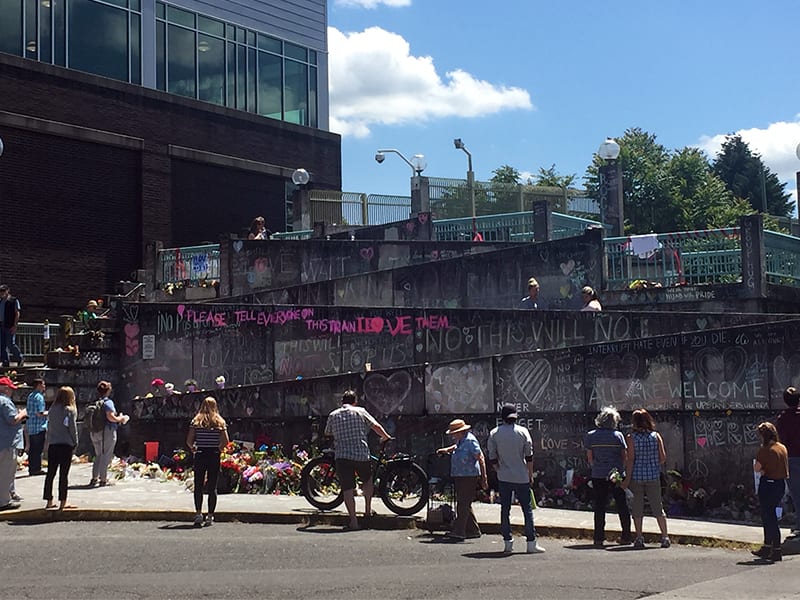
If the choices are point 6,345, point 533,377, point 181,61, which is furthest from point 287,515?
point 181,61

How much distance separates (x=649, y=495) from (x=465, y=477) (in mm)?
2254

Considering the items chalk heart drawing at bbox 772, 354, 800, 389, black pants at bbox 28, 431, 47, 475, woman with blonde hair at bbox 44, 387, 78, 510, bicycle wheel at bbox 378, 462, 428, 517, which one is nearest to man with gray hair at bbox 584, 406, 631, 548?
bicycle wheel at bbox 378, 462, 428, 517

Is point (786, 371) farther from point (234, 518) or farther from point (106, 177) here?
point (106, 177)

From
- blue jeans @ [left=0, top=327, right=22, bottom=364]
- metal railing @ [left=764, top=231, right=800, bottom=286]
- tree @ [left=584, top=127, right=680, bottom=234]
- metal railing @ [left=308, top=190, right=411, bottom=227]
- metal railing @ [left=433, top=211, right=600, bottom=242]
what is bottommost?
blue jeans @ [left=0, top=327, right=22, bottom=364]

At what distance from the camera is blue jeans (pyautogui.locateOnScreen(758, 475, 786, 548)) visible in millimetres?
12715

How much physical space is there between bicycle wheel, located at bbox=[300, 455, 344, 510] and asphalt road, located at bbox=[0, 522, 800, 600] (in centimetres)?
103

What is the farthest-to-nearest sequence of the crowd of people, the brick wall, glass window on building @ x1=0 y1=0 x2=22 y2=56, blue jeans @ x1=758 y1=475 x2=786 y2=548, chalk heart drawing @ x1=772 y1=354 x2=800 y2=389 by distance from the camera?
the brick wall
glass window on building @ x1=0 y1=0 x2=22 y2=56
chalk heart drawing @ x1=772 y1=354 x2=800 y2=389
the crowd of people
blue jeans @ x1=758 y1=475 x2=786 y2=548

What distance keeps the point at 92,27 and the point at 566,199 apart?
1643cm

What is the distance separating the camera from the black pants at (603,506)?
13734mm

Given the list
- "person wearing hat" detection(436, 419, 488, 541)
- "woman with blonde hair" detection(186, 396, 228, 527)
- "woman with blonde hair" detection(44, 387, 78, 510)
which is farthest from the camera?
"woman with blonde hair" detection(44, 387, 78, 510)

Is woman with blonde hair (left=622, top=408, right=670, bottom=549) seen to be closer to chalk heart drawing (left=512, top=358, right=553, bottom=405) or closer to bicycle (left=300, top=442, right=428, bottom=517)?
bicycle (left=300, top=442, right=428, bottom=517)

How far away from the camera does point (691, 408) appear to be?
16.7 meters

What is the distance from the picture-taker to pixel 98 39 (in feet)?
118

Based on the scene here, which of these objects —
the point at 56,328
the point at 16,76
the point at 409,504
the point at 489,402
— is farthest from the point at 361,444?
the point at 16,76
